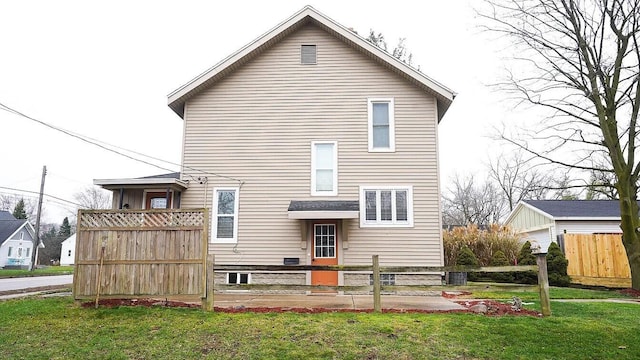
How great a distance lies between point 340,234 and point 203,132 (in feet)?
16.7

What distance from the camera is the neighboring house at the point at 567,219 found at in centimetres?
1988

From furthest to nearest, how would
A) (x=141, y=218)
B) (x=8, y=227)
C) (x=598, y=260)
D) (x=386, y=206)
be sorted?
(x=8, y=227) < (x=598, y=260) < (x=386, y=206) < (x=141, y=218)

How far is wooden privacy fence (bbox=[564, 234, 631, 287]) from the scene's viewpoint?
A: 1591cm

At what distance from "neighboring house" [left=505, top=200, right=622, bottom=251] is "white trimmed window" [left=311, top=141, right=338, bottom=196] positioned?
11.4 metres

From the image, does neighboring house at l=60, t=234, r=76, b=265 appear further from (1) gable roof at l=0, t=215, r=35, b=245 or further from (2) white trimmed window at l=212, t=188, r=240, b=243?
(2) white trimmed window at l=212, t=188, r=240, b=243

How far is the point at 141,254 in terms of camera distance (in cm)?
845

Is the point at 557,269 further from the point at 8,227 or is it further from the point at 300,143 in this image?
the point at 8,227

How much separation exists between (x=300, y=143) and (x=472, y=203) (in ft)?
114

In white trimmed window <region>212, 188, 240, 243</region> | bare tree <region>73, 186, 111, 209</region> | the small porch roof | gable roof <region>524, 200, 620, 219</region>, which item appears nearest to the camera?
the small porch roof

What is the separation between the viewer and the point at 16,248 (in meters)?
46.1

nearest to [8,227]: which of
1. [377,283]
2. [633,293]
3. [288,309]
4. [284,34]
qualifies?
[284,34]

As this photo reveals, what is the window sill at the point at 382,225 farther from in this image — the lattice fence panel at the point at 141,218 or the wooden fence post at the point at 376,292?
the lattice fence panel at the point at 141,218

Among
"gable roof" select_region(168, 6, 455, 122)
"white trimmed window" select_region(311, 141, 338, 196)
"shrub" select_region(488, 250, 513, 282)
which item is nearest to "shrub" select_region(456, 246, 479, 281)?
"shrub" select_region(488, 250, 513, 282)

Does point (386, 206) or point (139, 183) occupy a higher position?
point (139, 183)
